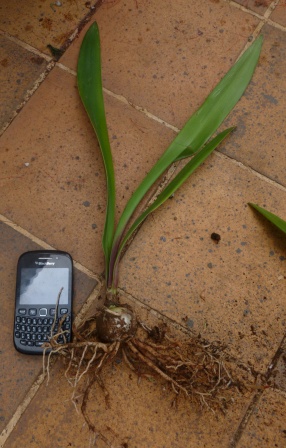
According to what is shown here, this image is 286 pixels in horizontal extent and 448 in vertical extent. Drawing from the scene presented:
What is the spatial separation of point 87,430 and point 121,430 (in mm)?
75

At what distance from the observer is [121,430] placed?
115cm

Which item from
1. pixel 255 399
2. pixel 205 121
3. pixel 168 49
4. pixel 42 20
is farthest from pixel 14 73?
pixel 255 399

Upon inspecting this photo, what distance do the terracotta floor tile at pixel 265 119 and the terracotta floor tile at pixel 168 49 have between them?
0.09 m

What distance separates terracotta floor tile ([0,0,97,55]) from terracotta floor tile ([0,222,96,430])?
544 millimetres

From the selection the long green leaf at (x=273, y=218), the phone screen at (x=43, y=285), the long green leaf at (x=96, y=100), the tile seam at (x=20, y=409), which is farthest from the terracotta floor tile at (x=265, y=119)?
the tile seam at (x=20, y=409)

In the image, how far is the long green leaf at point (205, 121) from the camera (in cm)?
121

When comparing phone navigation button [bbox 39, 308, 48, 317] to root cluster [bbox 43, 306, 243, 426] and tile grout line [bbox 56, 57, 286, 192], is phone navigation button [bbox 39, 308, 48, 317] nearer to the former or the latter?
root cluster [bbox 43, 306, 243, 426]

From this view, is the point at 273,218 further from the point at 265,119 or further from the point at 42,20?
the point at 42,20

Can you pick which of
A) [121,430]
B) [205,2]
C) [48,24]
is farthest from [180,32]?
[121,430]

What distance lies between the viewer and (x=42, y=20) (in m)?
1.45

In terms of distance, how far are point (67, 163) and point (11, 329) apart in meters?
0.43

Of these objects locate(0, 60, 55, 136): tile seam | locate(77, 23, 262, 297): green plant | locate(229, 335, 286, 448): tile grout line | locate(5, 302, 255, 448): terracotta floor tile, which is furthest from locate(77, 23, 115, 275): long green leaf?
locate(229, 335, 286, 448): tile grout line

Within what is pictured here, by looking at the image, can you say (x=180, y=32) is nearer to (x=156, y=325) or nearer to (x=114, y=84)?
(x=114, y=84)

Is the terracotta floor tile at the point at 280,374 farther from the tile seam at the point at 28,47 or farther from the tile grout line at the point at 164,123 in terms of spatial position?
the tile seam at the point at 28,47
